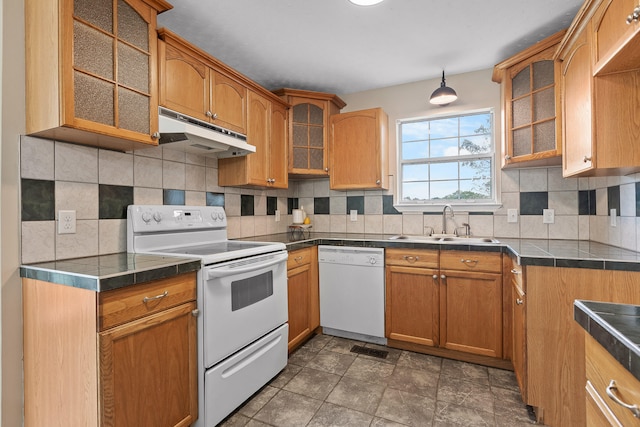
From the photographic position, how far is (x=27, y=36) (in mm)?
1453

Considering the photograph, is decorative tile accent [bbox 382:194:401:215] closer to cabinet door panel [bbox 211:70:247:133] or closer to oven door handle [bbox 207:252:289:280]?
oven door handle [bbox 207:252:289:280]

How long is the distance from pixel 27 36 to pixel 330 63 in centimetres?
194

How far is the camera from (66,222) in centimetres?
161

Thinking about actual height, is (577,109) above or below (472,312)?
above

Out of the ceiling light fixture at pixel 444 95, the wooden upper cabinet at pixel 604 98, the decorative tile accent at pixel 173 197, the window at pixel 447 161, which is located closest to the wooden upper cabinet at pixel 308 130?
the window at pixel 447 161

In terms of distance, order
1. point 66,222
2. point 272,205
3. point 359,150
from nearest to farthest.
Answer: point 66,222, point 359,150, point 272,205

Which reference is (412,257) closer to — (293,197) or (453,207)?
(453,207)

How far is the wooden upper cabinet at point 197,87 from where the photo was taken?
1848mm

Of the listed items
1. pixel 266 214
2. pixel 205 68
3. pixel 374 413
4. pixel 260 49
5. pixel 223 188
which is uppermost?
pixel 260 49

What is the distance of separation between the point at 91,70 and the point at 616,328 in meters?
2.06

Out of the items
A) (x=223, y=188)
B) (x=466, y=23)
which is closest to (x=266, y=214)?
(x=223, y=188)

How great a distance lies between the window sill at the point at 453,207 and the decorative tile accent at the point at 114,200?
2.29 metres

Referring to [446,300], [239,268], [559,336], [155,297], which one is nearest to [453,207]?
[446,300]

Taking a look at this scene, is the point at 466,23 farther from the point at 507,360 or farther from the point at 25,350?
the point at 25,350
